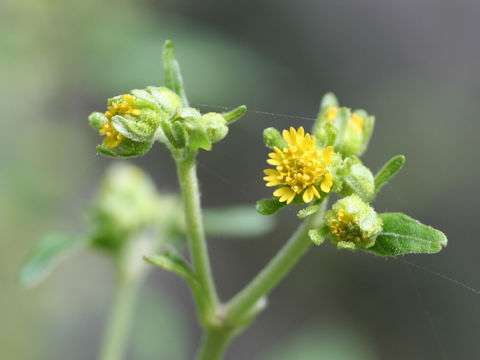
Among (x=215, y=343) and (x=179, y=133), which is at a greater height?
(x=179, y=133)

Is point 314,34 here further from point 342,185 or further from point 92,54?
point 342,185

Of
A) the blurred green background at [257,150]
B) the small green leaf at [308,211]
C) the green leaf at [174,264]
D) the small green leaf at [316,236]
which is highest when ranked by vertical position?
the small green leaf at [308,211]

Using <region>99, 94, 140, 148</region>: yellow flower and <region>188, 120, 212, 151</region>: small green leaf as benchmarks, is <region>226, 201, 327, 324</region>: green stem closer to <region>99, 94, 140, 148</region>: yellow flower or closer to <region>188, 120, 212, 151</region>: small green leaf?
<region>188, 120, 212, 151</region>: small green leaf

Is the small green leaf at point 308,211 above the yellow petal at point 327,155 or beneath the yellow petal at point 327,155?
beneath

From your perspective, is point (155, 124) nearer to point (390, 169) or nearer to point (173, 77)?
point (173, 77)

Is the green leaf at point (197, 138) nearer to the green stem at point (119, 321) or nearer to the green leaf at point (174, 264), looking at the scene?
the green leaf at point (174, 264)

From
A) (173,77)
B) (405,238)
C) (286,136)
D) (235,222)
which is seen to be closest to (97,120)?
(173,77)

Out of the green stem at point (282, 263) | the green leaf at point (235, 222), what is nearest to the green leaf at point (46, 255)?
the green leaf at point (235, 222)

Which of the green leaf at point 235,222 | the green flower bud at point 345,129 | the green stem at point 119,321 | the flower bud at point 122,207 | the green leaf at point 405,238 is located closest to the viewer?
the green leaf at point 405,238
